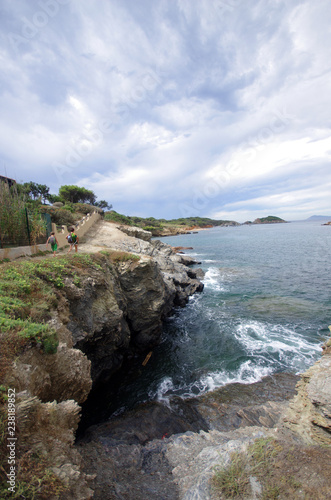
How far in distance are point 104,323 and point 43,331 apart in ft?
18.3

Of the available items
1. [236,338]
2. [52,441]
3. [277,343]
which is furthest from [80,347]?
[277,343]

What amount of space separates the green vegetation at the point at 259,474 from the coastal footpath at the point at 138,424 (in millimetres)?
29

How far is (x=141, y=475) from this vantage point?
6039 mm

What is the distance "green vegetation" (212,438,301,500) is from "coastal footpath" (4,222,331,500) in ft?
0.10

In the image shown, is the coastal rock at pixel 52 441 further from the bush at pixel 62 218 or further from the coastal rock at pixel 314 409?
the bush at pixel 62 218

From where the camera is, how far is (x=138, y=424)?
28.9 feet

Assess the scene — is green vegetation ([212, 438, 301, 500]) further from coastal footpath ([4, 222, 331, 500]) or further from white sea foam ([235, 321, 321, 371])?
white sea foam ([235, 321, 321, 371])

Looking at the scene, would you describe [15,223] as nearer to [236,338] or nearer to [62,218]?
[236,338]

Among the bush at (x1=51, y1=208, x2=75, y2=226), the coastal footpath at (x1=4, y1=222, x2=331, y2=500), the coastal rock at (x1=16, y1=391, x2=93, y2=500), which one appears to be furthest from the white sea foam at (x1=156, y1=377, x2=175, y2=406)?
the bush at (x1=51, y1=208, x2=75, y2=226)

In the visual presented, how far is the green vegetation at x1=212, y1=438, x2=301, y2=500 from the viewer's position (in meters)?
4.33

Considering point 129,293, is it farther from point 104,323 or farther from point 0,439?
point 0,439

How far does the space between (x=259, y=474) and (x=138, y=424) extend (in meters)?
5.73

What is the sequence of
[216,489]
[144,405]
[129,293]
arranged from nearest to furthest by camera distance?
1. [216,489]
2. [144,405]
3. [129,293]

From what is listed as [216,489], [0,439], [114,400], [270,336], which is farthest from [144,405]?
[270,336]
